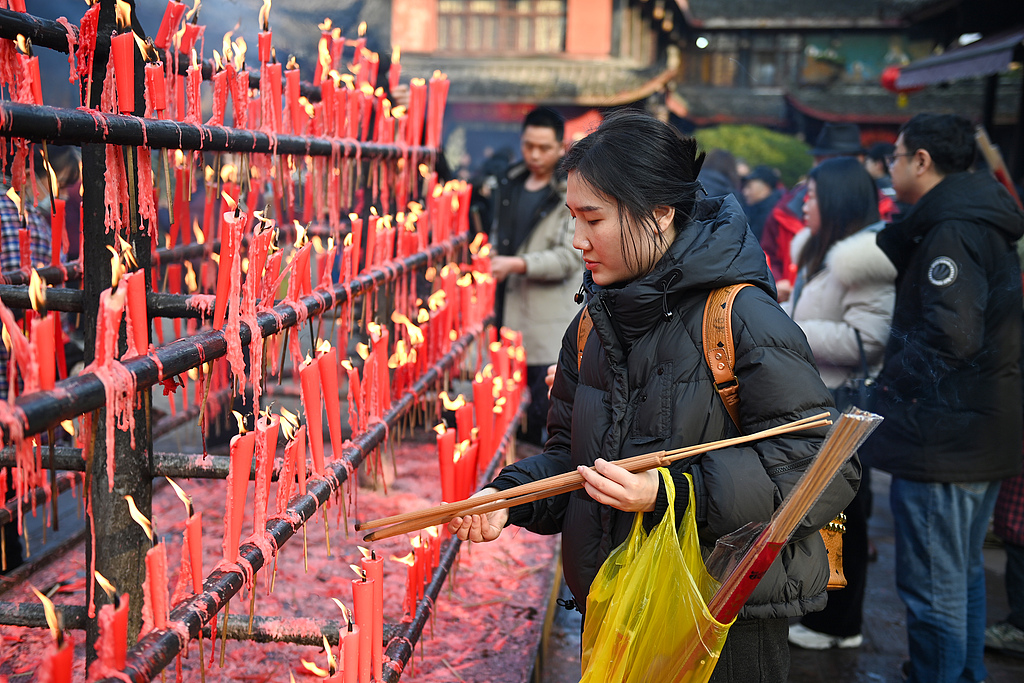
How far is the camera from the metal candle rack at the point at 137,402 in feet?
3.95

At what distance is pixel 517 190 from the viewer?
4406 millimetres

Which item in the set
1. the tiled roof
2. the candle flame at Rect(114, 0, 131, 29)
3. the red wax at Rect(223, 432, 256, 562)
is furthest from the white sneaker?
the tiled roof

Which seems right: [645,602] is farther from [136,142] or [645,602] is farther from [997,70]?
[997,70]

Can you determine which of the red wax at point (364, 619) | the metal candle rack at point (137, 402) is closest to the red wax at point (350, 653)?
the red wax at point (364, 619)

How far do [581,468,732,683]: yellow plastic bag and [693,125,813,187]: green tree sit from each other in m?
16.9

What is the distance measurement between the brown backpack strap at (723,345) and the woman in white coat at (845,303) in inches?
62.7

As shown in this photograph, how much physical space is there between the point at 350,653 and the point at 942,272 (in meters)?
2.10

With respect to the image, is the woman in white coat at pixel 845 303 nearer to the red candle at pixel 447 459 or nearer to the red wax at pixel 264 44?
the red candle at pixel 447 459

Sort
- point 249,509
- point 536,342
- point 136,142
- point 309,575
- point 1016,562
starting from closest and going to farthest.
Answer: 1. point 136,142
2. point 309,575
3. point 1016,562
4. point 249,509
5. point 536,342

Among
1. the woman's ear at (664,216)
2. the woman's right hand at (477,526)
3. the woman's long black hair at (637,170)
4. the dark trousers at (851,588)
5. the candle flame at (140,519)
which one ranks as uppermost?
the woman's long black hair at (637,170)

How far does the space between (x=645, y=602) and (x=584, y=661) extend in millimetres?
244

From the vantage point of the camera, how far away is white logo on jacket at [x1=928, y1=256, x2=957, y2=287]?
2523mm

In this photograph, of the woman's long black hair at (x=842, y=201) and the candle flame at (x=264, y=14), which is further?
the woman's long black hair at (x=842, y=201)

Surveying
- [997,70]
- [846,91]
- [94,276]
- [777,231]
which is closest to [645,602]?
[94,276]
